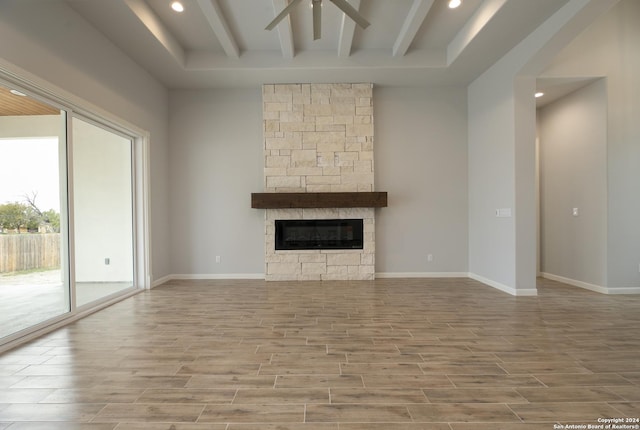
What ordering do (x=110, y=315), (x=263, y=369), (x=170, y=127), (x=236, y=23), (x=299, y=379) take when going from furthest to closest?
1. (x=170, y=127)
2. (x=236, y=23)
3. (x=110, y=315)
4. (x=263, y=369)
5. (x=299, y=379)

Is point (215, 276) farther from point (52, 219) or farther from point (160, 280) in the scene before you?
point (52, 219)

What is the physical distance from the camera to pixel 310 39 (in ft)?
14.7

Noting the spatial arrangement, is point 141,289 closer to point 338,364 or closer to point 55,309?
point 55,309

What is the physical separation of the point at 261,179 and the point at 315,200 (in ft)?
3.53

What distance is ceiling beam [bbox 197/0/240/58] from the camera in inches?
140

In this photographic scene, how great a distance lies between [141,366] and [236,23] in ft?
13.2

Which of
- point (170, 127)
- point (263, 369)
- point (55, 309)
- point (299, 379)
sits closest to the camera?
point (299, 379)

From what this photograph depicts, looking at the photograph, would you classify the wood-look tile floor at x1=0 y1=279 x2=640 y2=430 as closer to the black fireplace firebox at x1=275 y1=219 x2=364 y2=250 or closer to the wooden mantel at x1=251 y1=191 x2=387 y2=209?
the black fireplace firebox at x1=275 y1=219 x2=364 y2=250

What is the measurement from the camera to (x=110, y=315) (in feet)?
11.8

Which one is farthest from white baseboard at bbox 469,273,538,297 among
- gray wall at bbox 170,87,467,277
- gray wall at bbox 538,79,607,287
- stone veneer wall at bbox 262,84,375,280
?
stone veneer wall at bbox 262,84,375,280

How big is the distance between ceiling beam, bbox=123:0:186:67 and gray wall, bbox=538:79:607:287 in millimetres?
5916

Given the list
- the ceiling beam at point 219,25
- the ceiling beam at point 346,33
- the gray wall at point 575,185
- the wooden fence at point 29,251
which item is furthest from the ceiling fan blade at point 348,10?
the gray wall at point 575,185

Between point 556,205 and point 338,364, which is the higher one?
point 556,205

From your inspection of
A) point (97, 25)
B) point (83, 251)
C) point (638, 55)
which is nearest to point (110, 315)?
point (83, 251)
